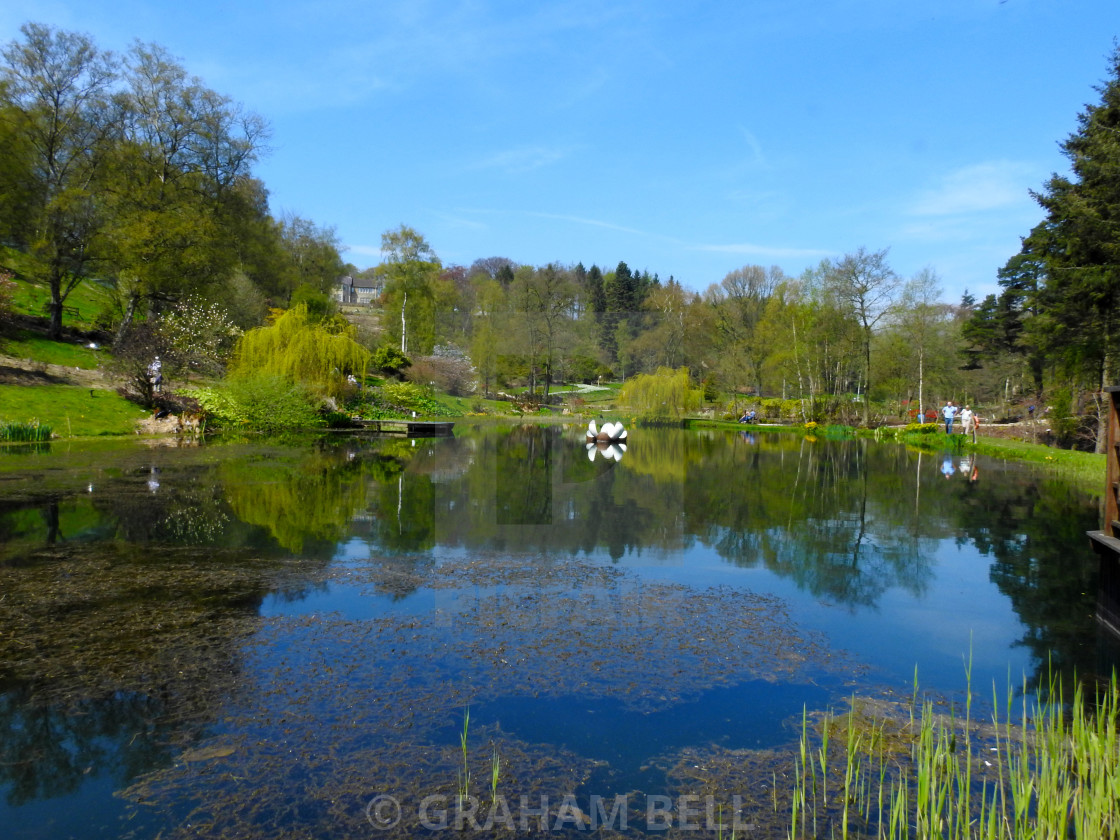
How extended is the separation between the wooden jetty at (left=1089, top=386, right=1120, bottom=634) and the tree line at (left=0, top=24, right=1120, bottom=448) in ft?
47.6

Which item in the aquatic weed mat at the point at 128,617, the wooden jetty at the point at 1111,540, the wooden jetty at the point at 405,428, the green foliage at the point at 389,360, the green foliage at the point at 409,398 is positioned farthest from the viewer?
the green foliage at the point at 389,360

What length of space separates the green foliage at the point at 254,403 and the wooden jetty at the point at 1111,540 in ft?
86.0

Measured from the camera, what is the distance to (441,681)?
199 inches

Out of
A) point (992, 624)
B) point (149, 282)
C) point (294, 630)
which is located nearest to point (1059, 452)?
point (992, 624)

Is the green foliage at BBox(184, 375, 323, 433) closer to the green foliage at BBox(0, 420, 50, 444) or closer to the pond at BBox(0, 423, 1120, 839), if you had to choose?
the green foliage at BBox(0, 420, 50, 444)

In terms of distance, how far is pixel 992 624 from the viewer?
22.2ft

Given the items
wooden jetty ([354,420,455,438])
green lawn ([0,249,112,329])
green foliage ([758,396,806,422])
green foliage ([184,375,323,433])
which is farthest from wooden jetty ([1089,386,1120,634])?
green foliage ([758,396,806,422])

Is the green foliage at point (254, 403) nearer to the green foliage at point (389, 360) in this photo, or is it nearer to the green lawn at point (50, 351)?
the green lawn at point (50, 351)

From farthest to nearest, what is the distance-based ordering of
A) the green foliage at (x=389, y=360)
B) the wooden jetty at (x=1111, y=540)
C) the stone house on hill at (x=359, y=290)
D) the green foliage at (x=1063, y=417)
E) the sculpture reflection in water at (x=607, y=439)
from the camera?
the stone house on hill at (x=359, y=290)
the green foliage at (x=389, y=360)
the sculpture reflection in water at (x=607, y=439)
the green foliage at (x=1063, y=417)
the wooden jetty at (x=1111, y=540)

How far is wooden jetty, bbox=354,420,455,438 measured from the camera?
3149 cm

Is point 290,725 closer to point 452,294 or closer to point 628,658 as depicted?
point 628,658

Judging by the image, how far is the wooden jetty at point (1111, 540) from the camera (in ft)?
21.1

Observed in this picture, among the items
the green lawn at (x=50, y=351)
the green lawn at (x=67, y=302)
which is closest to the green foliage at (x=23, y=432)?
the green lawn at (x=50, y=351)

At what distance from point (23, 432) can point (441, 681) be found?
63.8 feet
